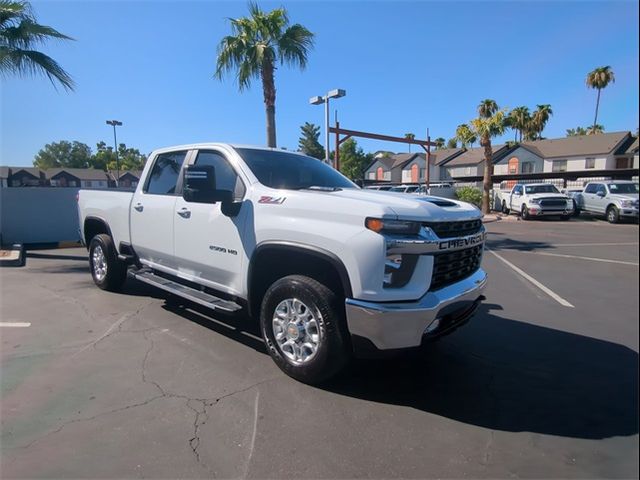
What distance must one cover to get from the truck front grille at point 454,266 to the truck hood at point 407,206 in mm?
297

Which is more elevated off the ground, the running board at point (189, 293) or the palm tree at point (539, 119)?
the palm tree at point (539, 119)

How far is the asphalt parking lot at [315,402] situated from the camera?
247 centimetres

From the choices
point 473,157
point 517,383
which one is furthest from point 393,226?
point 473,157

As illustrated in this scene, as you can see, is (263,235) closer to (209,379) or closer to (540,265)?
(209,379)

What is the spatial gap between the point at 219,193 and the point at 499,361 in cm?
310

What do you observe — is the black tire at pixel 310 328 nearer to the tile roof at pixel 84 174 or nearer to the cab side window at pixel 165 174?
the cab side window at pixel 165 174

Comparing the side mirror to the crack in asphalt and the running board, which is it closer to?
the running board

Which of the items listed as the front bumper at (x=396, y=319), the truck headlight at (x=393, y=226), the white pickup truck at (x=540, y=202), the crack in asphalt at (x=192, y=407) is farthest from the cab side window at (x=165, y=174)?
the white pickup truck at (x=540, y=202)

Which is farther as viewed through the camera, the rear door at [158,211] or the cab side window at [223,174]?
the rear door at [158,211]

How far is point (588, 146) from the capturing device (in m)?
44.1

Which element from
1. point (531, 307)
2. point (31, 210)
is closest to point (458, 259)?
point (531, 307)

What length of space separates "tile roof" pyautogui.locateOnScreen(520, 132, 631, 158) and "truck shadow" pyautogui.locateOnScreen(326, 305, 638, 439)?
4634 centimetres

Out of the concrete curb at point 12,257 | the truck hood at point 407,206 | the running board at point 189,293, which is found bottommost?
the concrete curb at point 12,257

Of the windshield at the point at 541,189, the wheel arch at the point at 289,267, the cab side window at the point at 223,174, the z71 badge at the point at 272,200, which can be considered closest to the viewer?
the wheel arch at the point at 289,267
